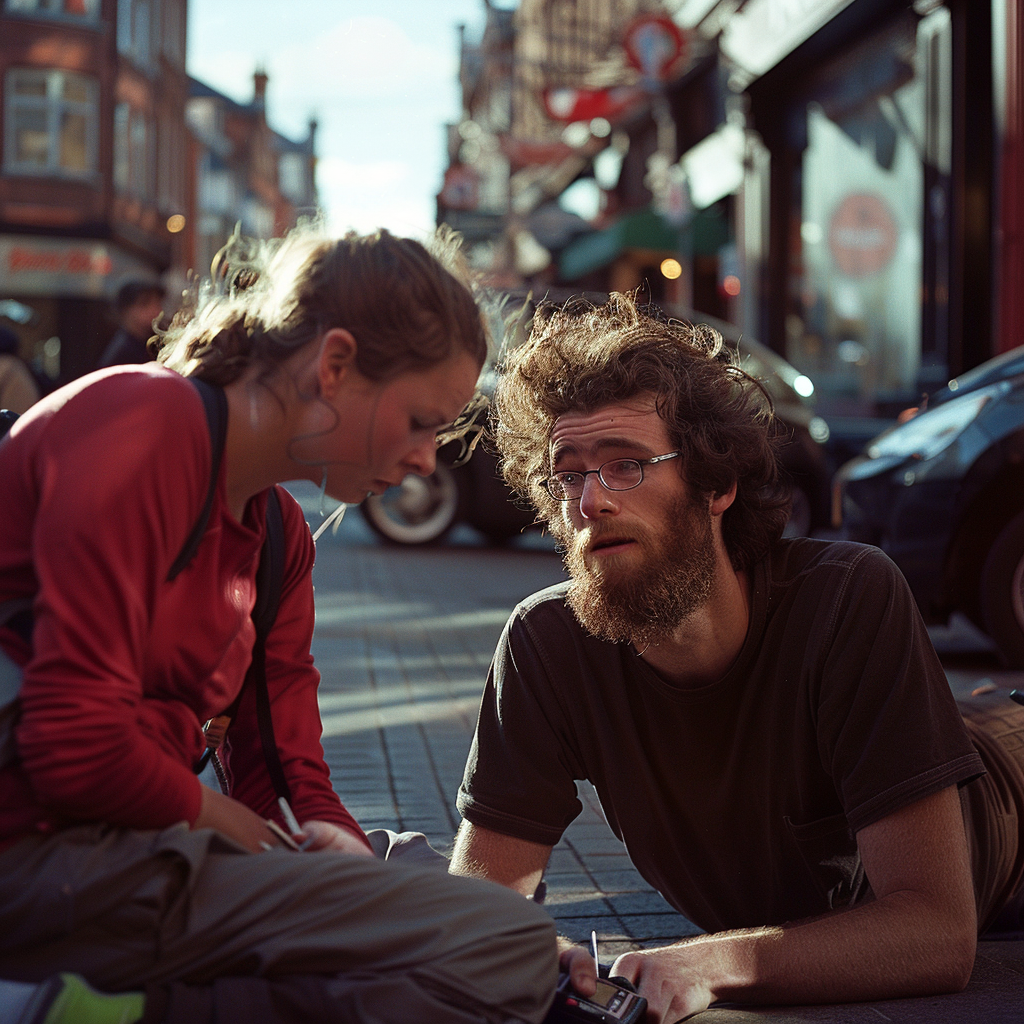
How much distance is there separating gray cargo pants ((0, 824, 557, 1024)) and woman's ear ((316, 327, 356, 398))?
63 cm

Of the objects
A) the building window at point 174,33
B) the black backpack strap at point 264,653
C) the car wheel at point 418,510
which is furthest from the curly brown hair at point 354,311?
the building window at point 174,33

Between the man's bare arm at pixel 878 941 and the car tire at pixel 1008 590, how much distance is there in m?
3.77

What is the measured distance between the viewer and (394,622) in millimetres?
7766

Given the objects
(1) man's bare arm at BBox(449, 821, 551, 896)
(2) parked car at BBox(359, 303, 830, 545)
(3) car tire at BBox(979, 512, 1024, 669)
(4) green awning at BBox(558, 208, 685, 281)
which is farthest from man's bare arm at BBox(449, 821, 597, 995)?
(4) green awning at BBox(558, 208, 685, 281)

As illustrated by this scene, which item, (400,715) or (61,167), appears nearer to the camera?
(400,715)

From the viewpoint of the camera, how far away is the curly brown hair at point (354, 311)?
1.96 meters

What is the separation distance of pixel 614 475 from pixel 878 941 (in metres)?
0.97

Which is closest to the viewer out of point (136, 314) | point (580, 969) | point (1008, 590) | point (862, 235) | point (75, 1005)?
point (75, 1005)

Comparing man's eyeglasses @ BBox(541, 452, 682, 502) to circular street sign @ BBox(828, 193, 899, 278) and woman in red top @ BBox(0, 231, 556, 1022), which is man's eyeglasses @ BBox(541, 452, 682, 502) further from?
circular street sign @ BBox(828, 193, 899, 278)

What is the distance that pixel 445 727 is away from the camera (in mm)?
5289

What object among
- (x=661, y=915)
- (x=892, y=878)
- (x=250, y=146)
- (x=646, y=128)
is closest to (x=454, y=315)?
(x=892, y=878)

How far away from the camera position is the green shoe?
5.44 feet

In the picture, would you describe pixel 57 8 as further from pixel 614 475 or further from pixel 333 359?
pixel 333 359

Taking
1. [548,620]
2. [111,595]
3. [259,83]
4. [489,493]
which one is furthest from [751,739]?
[259,83]
